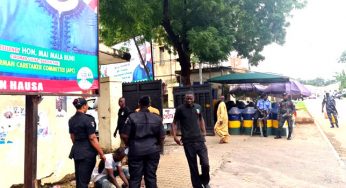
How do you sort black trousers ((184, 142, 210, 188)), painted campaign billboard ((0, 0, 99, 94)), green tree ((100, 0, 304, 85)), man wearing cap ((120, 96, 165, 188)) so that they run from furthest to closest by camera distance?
green tree ((100, 0, 304, 85)) < black trousers ((184, 142, 210, 188)) < man wearing cap ((120, 96, 165, 188)) < painted campaign billboard ((0, 0, 99, 94))

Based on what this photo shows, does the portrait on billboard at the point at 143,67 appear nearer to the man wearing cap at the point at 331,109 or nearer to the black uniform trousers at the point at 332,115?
the man wearing cap at the point at 331,109

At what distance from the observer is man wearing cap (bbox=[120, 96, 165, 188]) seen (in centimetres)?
523

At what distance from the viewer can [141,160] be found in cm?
530

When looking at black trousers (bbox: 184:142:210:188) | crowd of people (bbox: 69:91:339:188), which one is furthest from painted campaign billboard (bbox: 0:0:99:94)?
black trousers (bbox: 184:142:210:188)

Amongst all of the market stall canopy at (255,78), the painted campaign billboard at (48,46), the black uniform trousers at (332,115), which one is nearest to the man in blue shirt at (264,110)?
the market stall canopy at (255,78)

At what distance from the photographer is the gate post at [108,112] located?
10.5 metres

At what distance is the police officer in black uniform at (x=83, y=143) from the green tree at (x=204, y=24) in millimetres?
7920

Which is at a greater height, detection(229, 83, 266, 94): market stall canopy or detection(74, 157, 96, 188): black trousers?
detection(229, 83, 266, 94): market stall canopy

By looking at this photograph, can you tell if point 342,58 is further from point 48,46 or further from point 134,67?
point 48,46

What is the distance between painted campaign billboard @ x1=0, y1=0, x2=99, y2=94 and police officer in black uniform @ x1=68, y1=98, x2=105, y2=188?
537 mm

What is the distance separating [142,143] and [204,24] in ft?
33.8

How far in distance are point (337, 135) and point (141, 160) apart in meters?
13.0

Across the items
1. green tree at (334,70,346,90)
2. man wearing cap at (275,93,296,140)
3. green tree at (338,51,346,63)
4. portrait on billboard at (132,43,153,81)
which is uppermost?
green tree at (338,51,346,63)

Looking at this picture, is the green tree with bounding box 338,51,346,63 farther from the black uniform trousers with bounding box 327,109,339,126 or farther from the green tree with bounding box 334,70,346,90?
the black uniform trousers with bounding box 327,109,339,126
